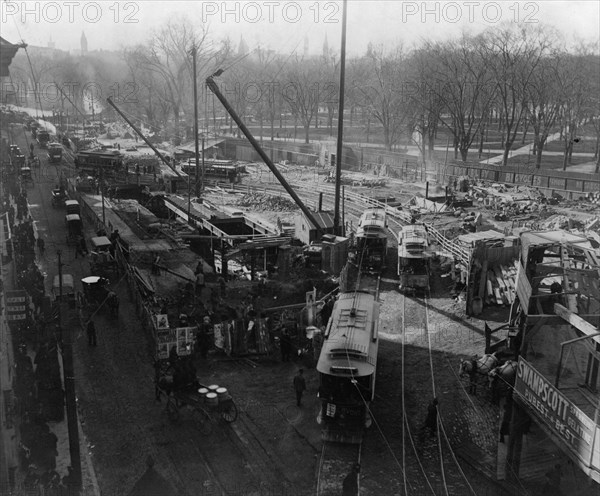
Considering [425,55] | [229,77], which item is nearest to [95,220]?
[425,55]

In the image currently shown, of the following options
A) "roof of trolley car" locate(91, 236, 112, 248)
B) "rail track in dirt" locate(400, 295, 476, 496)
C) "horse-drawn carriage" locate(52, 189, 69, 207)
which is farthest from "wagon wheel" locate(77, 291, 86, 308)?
"horse-drawn carriage" locate(52, 189, 69, 207)

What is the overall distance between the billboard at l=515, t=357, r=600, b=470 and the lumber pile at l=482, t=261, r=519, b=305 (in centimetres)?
1248

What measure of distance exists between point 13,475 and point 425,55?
8267cm

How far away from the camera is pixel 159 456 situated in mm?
13781

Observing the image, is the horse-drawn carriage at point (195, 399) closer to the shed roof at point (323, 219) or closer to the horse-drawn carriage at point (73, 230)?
the shed roof at point (323, 219)

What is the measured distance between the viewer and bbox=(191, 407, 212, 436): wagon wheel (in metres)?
14.9

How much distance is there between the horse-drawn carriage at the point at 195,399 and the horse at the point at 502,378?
22.3ft

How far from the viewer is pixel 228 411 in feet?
50.3

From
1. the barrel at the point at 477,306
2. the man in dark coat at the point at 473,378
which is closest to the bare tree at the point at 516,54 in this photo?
the barrel at the point at 477,306

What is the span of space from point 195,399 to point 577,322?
9.02 meters

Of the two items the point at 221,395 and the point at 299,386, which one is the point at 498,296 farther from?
the point at 221,395

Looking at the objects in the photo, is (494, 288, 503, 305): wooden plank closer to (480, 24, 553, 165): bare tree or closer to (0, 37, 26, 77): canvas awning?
(0, 37, 26, 77): canvas awning

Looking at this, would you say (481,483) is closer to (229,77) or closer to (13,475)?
(13,475)

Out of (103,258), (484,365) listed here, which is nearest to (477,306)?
(484,365)
